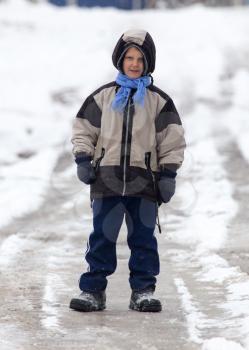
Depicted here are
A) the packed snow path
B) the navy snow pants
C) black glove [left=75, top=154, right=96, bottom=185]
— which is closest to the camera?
the packed snow path

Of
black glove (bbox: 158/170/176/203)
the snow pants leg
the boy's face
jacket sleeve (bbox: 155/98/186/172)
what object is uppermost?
the boy's face

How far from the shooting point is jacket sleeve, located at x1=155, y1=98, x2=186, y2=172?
20.7 feet

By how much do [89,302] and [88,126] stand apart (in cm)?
106

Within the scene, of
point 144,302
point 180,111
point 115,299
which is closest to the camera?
point 144,302

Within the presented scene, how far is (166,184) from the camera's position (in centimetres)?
629

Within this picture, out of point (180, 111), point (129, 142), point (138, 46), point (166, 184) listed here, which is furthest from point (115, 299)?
point (180, 111)

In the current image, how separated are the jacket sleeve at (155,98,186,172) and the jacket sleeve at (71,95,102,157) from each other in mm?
367

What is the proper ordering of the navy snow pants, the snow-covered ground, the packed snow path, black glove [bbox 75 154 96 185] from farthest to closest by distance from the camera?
the snow-covered ground → the navy snow pants → black glove [bbox 75 154 96 185] → the packed snow path

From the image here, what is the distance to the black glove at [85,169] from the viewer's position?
6.25m

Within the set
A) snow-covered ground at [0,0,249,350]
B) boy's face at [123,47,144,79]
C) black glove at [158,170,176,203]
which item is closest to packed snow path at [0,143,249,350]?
snow-covered ground at [0,0,249,350]

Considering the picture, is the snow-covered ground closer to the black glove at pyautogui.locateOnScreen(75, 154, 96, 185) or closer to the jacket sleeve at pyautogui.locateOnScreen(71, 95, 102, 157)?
the black glove at pyautogui.locateOnScreen(75, 154, 96, 185)

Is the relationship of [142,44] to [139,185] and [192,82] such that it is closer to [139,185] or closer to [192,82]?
[139,185]

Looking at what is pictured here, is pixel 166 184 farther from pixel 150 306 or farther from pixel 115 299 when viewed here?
pixel 115 299

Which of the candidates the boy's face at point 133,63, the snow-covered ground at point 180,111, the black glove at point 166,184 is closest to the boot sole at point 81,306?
the snow-covered ground at point 180,111
